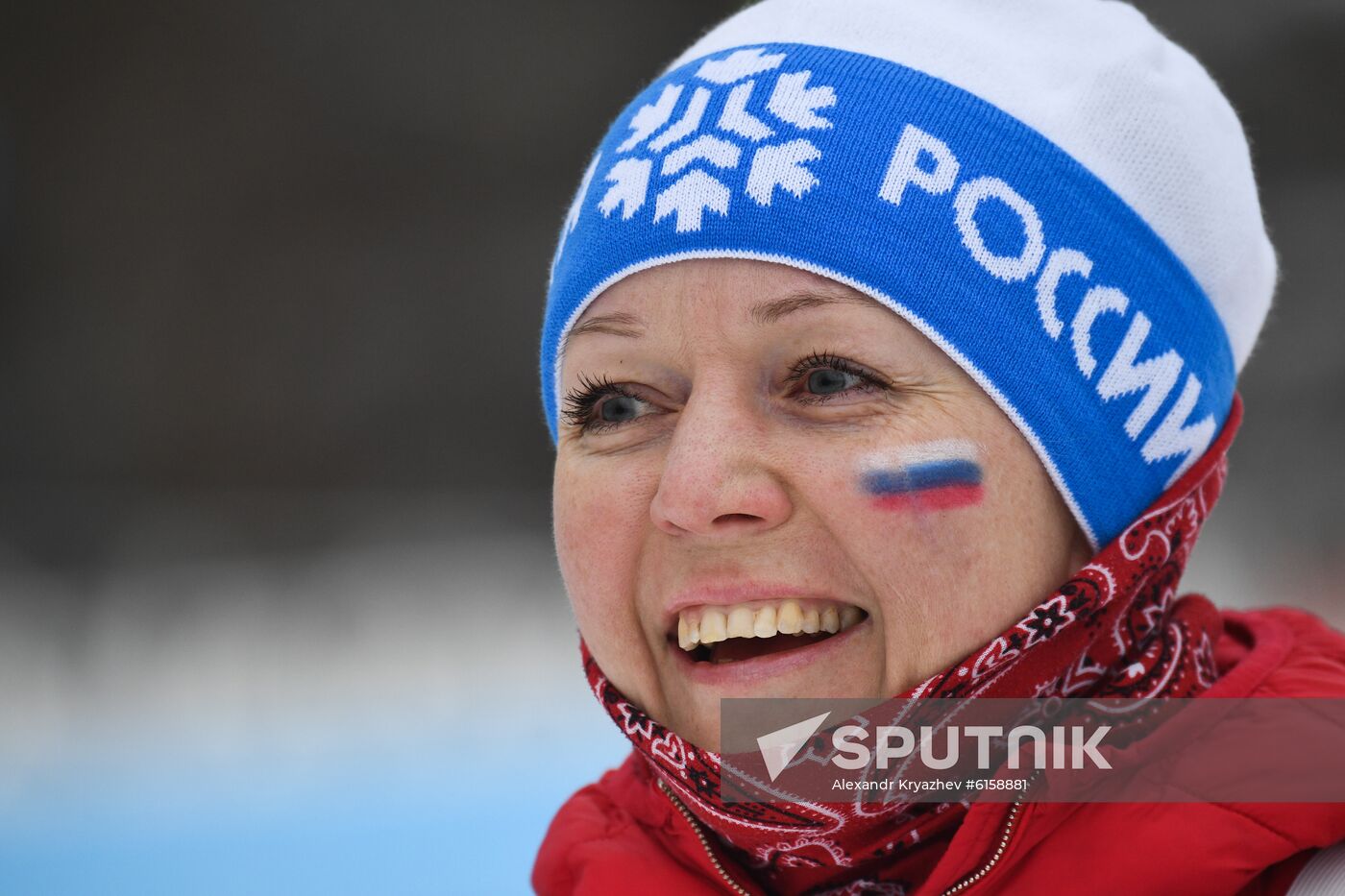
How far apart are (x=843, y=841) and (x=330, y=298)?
7230 mm

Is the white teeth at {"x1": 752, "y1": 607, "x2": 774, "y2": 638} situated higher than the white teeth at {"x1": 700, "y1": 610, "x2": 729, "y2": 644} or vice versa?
the white teeth at {"x1": 700, "y1": 610, "x2": 729, "y2": 644}

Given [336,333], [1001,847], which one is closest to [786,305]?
→ [1001,847]

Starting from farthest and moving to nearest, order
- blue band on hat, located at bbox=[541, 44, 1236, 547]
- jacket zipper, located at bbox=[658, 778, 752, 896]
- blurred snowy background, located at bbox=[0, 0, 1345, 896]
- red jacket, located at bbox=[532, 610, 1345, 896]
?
blurred snowy background, located at bbox=[0, 0, 1345, 896], jacket zipper, located at bbox=[658, 778, 752, 896], blue band on hat, located at bbox=[541, 44, 1236, 547], red jacket, located at bbox=[532, 610, 1345, 896]

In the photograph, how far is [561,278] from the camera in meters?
1.38

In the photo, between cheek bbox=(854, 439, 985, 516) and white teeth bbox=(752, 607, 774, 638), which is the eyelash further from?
white teeth bbox=(752, 607, 774, 638)

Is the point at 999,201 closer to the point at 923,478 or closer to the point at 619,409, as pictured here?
the point at 923,478

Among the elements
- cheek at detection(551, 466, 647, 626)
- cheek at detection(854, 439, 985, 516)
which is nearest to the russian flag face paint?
cheek at detection(854, 439, 985, 516)

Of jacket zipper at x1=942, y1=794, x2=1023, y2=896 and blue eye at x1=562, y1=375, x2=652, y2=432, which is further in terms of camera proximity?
blue eye at x1=562, y1=375, x2=652, y2=432

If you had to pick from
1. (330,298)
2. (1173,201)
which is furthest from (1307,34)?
(1173,201)

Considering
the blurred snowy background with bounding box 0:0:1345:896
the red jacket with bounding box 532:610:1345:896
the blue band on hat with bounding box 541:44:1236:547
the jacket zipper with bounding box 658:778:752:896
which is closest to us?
the red jacket with bounding box 532:610:1345:896

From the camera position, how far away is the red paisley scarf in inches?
46.1

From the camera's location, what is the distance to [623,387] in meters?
1.30

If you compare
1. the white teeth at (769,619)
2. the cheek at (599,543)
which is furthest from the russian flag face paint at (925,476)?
the cheek at (599,543)

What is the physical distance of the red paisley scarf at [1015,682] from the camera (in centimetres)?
117
